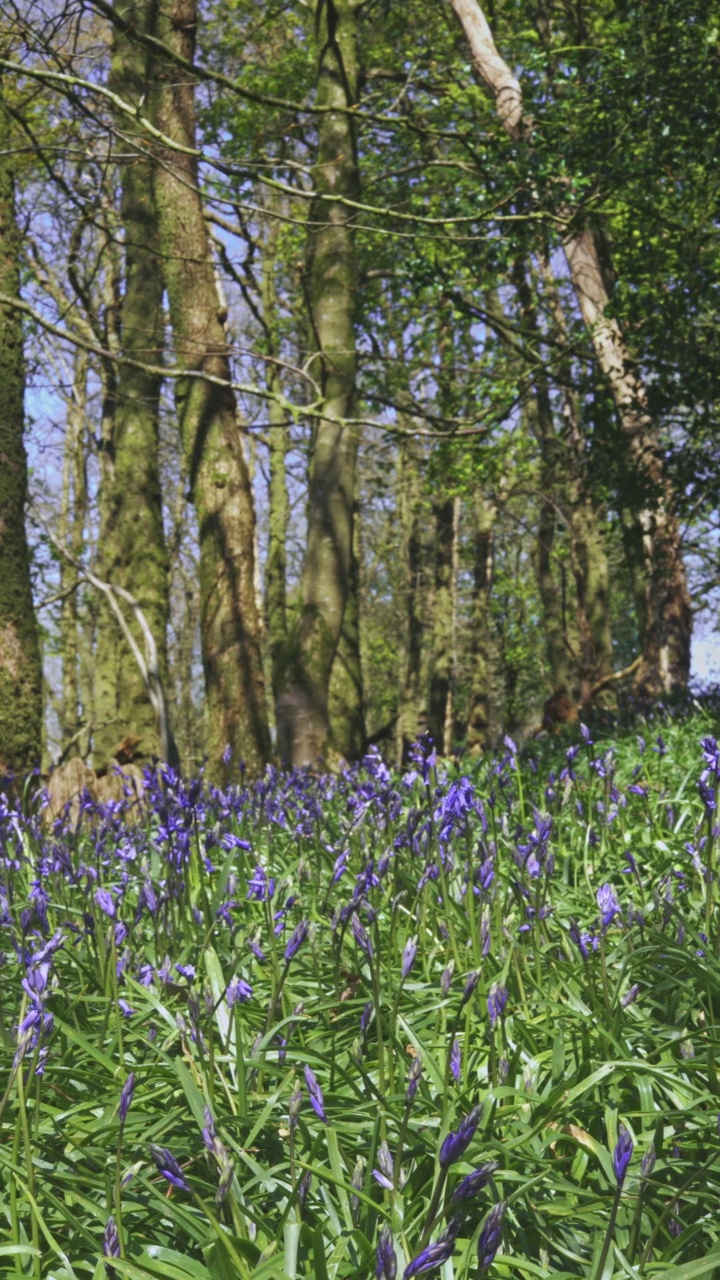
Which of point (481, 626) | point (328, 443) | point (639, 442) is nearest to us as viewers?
point (639, 442)

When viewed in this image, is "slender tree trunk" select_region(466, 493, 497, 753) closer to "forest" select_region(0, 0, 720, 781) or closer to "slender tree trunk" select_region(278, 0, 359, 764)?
"forest" select_region(0, 0, 720, 781)

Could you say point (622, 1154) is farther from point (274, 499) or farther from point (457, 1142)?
point (274, 499)

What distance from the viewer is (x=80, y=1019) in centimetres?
307

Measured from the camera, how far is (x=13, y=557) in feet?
25.3

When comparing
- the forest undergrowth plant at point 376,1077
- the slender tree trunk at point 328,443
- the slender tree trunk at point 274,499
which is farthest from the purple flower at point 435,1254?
the slender tree trunk at point 274,499

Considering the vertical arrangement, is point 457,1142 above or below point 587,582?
below

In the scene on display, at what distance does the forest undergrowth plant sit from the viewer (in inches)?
73.0

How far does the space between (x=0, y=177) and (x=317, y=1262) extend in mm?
8099

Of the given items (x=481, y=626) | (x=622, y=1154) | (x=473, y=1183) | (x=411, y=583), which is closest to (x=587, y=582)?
(x=481, y=626)

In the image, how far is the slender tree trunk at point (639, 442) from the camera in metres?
9.82

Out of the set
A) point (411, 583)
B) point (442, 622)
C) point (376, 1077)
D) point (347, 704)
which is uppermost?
point (411, 583)

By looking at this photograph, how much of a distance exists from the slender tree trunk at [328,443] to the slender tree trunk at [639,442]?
1.57 m

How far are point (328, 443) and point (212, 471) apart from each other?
151 cm

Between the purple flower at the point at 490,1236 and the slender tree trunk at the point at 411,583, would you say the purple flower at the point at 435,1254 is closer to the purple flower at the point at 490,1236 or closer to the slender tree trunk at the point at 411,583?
the purple flower at the point at 490,1236
